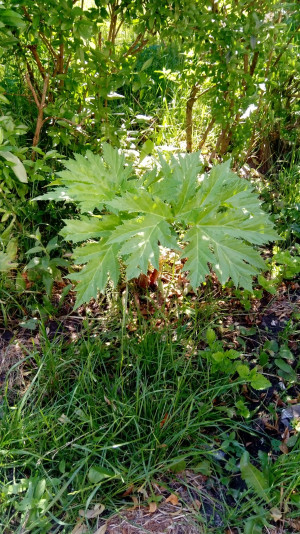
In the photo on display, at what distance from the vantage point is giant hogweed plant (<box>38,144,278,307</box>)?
156 centimetres

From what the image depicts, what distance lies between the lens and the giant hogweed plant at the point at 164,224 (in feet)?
5.10

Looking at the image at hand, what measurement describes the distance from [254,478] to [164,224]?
0.99 m

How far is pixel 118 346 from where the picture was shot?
7.20 feet

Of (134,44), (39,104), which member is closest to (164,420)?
(39,104)

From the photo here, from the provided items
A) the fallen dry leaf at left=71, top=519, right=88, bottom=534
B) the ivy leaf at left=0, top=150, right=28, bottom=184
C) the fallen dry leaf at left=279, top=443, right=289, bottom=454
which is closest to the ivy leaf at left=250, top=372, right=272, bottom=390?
the fallen dry leaf at left=279, top=443, right=289, bottom=454

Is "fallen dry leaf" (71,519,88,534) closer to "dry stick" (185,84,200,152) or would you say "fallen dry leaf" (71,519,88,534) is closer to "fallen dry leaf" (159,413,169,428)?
"fallen dry leaf" (159,413,169,428)

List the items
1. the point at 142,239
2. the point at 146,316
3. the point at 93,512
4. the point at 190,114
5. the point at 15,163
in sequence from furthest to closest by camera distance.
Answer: the point at 190,114 < the point at 146,316 < the point at 15,163 < the point at 93,512 < the point at 142,239

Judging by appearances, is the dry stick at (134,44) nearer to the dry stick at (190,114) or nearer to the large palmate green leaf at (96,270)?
the dry stick at (190,114)

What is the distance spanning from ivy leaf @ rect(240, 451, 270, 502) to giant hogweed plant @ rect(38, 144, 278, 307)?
2.22 feet

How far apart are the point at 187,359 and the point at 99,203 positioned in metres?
0.84

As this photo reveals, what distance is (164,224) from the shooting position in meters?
1.59

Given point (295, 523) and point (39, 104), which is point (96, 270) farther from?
point (39, 104)

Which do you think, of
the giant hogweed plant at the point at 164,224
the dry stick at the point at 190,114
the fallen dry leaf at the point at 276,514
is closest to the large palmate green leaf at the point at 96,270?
the giant hogweed plant at the point at 164,224

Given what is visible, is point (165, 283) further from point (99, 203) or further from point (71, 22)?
point (71, 22)
